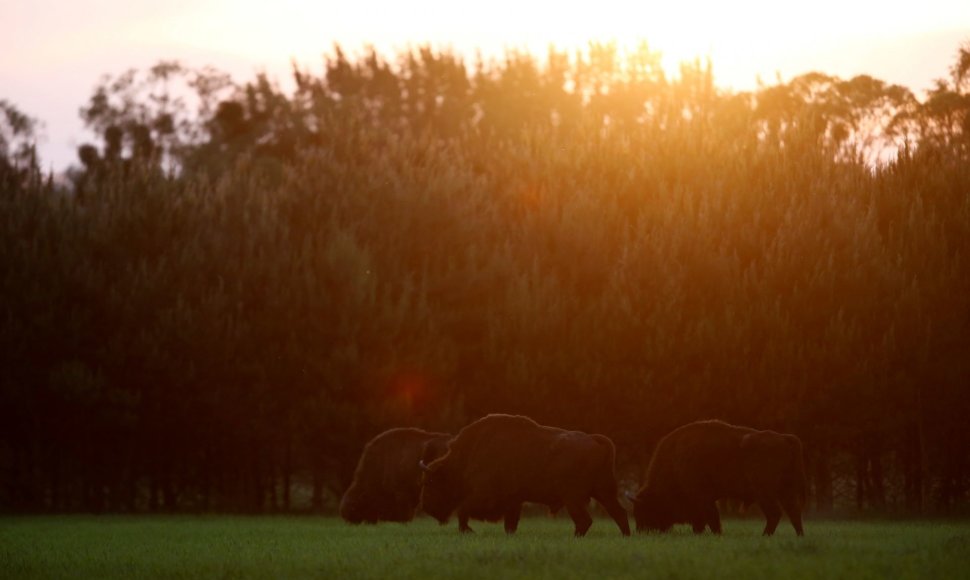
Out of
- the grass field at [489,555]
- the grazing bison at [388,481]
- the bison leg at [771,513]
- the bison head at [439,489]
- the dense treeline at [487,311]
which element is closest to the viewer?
the grass field at [489,555]

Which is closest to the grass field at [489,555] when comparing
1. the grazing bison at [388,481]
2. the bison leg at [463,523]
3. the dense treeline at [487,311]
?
the bison leg at [463,523]

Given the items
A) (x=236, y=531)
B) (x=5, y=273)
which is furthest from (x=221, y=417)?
(x=236, y=531)

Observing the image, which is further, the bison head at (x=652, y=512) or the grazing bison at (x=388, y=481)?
the grazing bison at (x=388, y=481)

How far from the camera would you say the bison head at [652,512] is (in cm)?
2206

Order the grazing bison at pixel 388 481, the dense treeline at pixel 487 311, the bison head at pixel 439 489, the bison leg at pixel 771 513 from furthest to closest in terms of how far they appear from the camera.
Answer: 1. the dense treeline at pixel 487 311
2. the grazing bison at pixel 388 481
3. the bison head at pixel 439 489
4. the bison leg at pixel 771 513

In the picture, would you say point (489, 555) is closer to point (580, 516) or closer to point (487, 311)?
point (580, 516)

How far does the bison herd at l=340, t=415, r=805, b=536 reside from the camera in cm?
2083

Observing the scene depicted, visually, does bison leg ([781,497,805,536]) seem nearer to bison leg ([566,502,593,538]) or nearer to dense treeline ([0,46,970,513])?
bison leg ([566,502,593,538])

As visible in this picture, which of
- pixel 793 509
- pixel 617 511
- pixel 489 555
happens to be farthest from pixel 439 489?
pixel 489 555

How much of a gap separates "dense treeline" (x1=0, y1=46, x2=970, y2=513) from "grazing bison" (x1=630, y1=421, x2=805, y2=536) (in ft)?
47.9

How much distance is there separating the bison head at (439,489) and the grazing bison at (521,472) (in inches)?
0.6

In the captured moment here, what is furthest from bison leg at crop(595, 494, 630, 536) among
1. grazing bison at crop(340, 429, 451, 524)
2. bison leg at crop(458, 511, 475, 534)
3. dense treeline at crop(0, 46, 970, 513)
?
dense treeline at crop(0, 46, 970, 513)

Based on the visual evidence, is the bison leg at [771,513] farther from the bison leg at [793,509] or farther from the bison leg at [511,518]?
the bison leg at [511,518]

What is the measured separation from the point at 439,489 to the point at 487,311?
52.6ft
